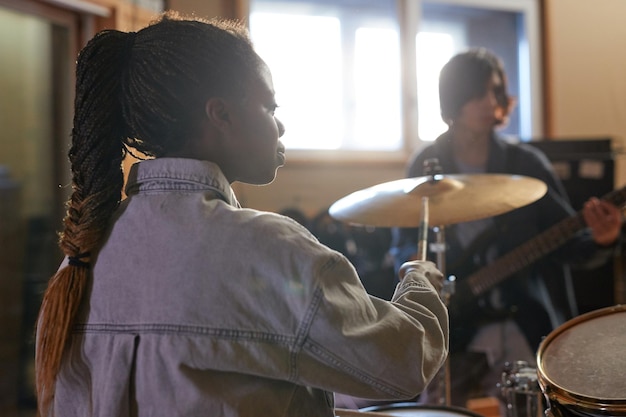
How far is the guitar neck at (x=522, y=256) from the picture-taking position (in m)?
2.00

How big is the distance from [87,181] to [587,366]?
0.83 m

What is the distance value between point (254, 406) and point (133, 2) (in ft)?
7.30

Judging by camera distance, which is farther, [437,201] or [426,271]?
[437,201]

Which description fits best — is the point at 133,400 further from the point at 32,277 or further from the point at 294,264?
the point at 32,277

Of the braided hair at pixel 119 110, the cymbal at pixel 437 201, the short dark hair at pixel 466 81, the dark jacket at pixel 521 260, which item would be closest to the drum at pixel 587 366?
the cymbal at pixel 437 201

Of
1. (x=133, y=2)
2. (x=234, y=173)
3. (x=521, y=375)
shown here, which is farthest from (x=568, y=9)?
(x=234, y=173)

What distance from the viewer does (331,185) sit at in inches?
124

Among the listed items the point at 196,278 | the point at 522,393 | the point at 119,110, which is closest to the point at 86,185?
the point at 119,110

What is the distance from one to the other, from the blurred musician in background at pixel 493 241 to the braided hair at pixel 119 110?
1.23m

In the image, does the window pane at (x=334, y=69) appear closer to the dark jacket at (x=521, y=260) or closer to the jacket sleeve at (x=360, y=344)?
the dark jacket at (x=521, y=260)

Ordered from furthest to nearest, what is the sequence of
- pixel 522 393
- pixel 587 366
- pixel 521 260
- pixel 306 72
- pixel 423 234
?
pixel 306 72 → pixel 521 260 → pixel 522 393 → pixel 423 234 → pixel 587 366

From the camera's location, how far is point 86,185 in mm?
884

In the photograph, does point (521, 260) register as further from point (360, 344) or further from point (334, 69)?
point (334, 69)

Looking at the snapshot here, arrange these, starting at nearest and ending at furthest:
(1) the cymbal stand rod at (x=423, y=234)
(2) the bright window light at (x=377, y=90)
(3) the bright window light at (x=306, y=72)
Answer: (1) the cymbal stand rod at (x=423, y=234) → (3) the bright window light at (x=306, y=72) → (2) the bright window light at (x=377, y=90)
